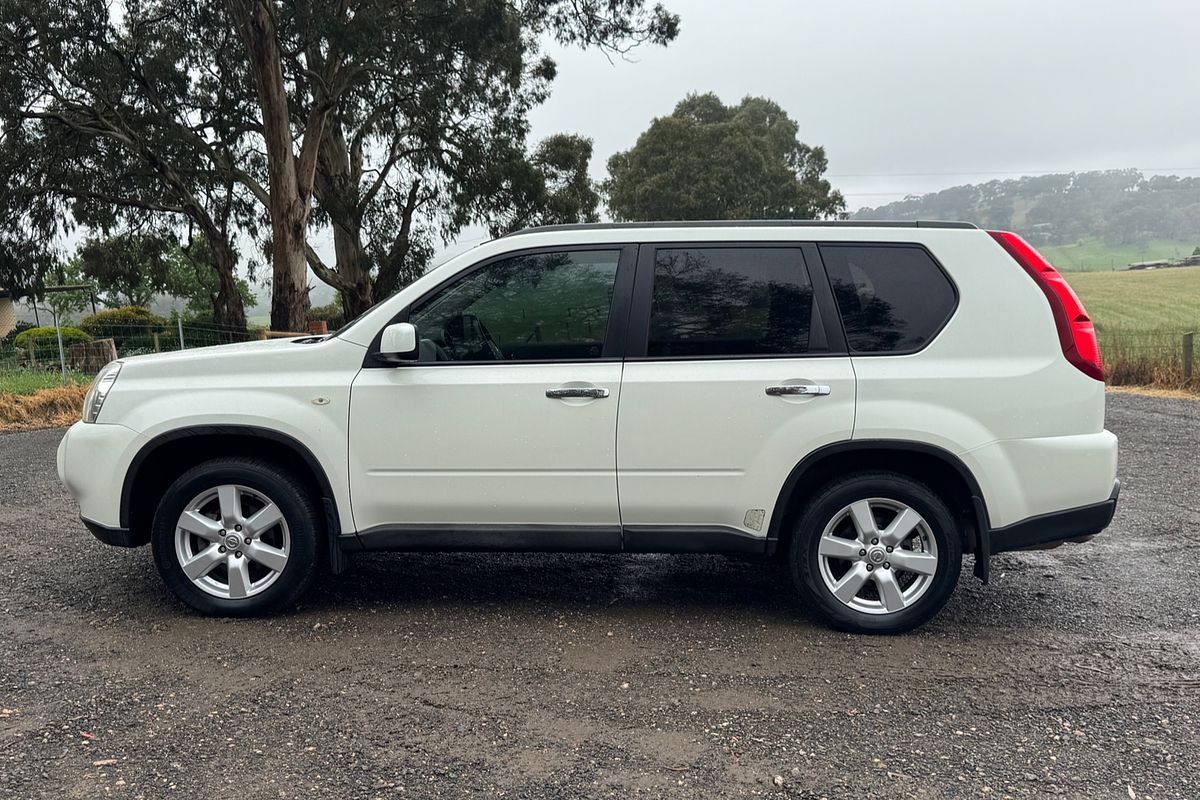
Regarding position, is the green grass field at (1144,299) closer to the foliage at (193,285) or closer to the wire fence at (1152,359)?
the wire fence at (1152,359)

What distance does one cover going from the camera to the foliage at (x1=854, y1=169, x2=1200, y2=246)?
457ft

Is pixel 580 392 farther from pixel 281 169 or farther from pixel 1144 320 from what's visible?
pixel 1144 320

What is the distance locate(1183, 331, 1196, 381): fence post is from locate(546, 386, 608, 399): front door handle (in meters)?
13.6

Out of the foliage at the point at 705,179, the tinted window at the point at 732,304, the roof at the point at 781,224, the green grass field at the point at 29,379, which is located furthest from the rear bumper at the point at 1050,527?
the foliage at the point at 705,179

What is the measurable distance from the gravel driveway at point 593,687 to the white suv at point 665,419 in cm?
39

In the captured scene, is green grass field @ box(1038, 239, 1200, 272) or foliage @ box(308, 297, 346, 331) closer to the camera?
foliage @ box(308, 297, 346, 331)

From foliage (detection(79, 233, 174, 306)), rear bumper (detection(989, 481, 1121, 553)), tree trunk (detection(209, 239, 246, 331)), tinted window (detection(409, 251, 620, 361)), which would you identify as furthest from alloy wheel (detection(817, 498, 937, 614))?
foliage (detection(79, 233, 174, 306))

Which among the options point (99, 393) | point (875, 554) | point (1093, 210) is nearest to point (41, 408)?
point (99, 393)

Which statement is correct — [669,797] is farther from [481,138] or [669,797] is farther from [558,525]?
[481,138]

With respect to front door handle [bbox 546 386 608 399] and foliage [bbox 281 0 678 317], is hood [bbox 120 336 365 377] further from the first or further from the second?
foliage [bbox 281 0 678 317]

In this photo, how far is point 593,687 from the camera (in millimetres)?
3623

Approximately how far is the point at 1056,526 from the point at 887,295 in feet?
4.09

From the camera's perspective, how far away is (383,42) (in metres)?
19.6

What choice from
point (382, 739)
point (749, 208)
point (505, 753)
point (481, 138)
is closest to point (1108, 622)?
point (505, 753)
